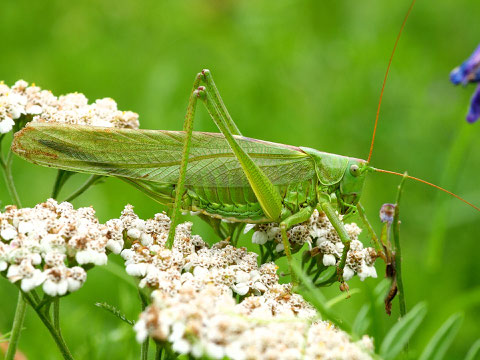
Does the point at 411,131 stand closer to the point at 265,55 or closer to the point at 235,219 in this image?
the point at 265,55

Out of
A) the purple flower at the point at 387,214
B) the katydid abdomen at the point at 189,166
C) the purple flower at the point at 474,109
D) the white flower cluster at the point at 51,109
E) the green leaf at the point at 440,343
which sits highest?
the white flower cluster at the point at 51,109

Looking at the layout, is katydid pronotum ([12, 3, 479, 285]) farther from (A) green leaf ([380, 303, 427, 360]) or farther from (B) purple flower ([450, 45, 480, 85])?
(B) purple flower ([450, 45, 480, 85])

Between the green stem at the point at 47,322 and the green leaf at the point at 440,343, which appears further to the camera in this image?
the green stem at the point at 47,322

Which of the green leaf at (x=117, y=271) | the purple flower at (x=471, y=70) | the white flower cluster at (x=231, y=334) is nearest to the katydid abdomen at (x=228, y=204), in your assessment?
the green leaf at (x=117, y=271)

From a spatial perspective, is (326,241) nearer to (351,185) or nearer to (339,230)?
(339,230)

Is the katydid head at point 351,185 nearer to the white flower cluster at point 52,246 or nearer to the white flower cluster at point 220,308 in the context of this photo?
the white flower cluster at point 220,308

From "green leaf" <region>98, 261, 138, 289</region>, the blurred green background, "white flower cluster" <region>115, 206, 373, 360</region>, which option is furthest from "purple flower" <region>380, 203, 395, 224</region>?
the blurred green background

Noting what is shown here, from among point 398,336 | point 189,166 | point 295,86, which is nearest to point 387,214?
point 398,336

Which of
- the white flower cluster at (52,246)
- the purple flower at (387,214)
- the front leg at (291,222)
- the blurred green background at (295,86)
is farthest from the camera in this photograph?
the blurred green background at (295,86)
